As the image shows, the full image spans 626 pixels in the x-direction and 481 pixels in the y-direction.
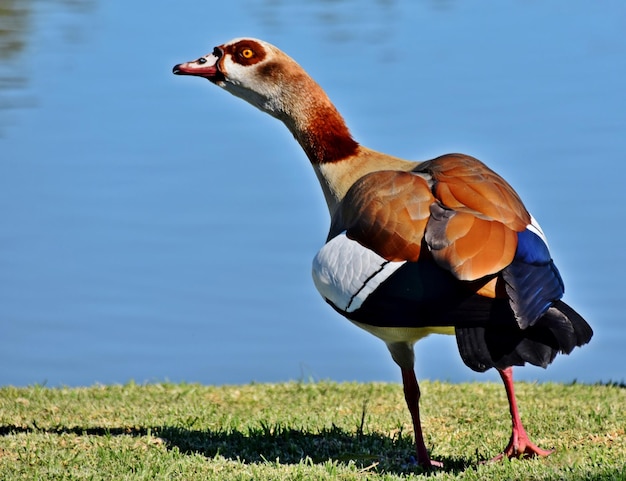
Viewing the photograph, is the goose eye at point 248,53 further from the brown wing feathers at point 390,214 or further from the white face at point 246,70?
the brown wing feathers at point 390,214

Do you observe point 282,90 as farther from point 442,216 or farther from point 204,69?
point 442,216

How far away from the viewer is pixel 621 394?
7645 millimetres

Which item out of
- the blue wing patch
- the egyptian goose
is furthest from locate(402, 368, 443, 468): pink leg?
the blue wing patch

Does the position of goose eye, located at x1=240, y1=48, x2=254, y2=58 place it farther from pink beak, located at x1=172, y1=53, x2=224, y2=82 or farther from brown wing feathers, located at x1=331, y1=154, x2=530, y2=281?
brown wing feathers, located at x1=331, y1=154, x2=530, y2=281

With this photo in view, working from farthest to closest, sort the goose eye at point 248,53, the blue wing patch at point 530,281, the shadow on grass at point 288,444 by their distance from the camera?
1. the goose eye at point 248,53
2. the shadow on grass at point 288,444
3. the blue wing patch at point 530,281

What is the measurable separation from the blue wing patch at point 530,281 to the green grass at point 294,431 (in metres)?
0.75

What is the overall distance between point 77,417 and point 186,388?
A: 44.0 inches

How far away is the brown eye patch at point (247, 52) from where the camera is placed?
638cm

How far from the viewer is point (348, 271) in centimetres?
533

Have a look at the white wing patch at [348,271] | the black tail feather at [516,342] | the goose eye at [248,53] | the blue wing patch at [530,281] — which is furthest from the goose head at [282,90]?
the black tail feather at [516,342]

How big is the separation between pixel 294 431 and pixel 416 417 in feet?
2.82

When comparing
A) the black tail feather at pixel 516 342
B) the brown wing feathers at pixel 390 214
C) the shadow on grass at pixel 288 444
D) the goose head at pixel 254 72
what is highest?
the goose head at pixel 254 72

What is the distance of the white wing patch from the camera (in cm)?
523

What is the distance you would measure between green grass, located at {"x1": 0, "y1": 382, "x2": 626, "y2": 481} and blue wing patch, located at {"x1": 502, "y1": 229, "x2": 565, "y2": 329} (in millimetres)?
748
